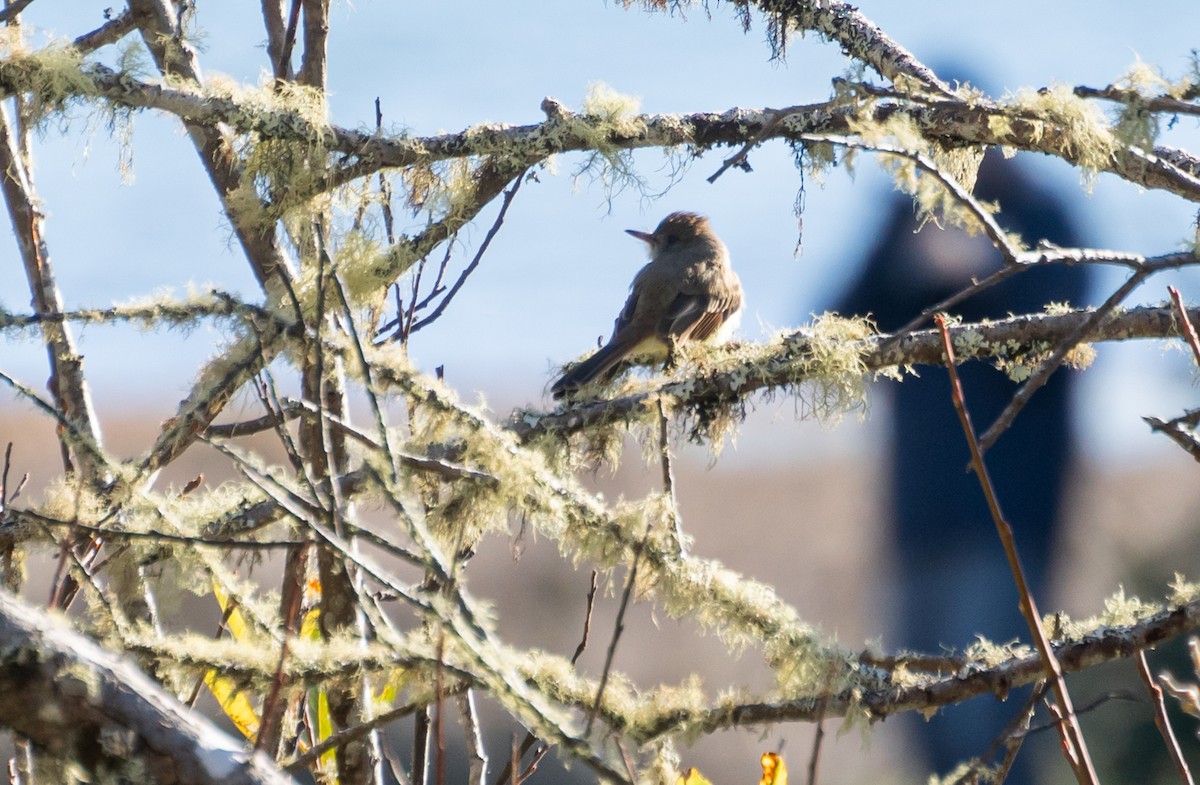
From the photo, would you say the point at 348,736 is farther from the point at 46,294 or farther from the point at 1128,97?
the point at 46,294

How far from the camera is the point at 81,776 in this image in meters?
1.01

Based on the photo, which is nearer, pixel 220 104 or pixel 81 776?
pixel 81 776

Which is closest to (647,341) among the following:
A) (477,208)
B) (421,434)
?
(477,208)

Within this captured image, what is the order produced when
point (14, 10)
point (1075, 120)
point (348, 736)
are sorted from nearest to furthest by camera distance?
point (348, 736)
point (1075, 120)
point (14, 10)

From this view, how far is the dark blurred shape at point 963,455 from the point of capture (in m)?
7.10

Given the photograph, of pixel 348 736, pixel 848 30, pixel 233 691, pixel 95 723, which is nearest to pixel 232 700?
pixel 233 691

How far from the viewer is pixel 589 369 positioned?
333 centimetres

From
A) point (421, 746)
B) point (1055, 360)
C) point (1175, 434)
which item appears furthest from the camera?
point (421, 746)

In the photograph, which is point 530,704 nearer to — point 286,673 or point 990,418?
point 286,673

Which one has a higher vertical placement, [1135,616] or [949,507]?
[949,507]

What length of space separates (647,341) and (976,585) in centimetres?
430

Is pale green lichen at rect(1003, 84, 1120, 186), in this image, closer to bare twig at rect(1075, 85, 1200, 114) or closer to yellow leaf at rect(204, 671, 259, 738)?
bare twig at rect(1075, 85, 1200, 114)

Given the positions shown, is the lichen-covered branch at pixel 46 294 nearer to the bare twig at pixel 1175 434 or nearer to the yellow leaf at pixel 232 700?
the yellow leaf at pixel 232 700

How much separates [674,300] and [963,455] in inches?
157
